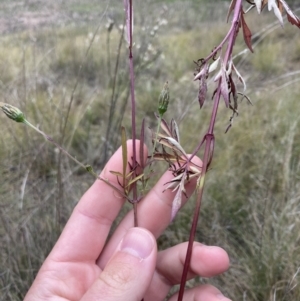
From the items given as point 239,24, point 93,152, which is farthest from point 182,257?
point 93,152

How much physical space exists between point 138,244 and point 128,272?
4 centimetres

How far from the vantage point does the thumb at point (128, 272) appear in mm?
607

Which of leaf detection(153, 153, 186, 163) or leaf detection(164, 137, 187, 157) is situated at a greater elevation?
leaf detection(164, 137, 187, 157)

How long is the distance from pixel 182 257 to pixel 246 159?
2.72 feet

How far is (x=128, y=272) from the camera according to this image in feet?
2.01

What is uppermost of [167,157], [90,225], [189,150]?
[167,157]

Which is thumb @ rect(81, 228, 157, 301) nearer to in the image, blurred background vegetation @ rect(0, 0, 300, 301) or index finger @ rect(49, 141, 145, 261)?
index finger @ rect(49, 141, 145, 261)

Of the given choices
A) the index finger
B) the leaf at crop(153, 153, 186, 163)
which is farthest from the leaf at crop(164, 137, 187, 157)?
the index finger

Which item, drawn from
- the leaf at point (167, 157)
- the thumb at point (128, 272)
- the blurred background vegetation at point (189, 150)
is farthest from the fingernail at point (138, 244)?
the blurred background vegetation at point (189, 150)

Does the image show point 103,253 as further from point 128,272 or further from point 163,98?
point 163,98

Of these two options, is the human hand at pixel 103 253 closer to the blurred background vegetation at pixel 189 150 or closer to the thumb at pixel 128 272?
the thumb at pixel 128 272

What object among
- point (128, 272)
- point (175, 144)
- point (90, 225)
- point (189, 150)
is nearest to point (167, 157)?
point (175, 144)

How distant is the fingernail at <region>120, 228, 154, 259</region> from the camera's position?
0.63 metres

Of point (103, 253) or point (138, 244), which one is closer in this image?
point (138, 244)
